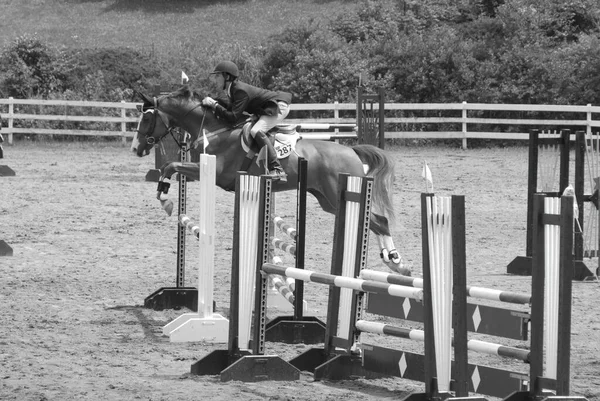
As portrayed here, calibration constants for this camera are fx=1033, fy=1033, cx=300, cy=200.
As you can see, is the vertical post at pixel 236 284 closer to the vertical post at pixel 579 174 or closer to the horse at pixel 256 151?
the horse at pixel 256 151

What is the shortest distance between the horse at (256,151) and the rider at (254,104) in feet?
0.56

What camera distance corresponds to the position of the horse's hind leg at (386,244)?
9938mm

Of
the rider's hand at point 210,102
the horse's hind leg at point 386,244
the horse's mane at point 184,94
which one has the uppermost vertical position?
the horse's mane at point 184,94

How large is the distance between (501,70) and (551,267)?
24771 millimetres

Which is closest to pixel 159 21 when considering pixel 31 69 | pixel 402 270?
pixel 31 69

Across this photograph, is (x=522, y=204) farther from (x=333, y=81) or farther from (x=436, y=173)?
(x=333, y=81)

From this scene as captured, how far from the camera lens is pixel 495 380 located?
5230 millimetres

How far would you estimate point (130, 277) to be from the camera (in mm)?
9977

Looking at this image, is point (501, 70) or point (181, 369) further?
point (501, 70)

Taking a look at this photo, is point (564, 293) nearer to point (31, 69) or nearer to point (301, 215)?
point (301, 215)

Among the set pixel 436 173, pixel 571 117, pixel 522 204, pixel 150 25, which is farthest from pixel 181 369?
pixel 150 25

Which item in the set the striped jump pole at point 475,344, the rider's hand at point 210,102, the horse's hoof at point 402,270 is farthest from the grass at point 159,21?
the striped jump pole at point 475,344

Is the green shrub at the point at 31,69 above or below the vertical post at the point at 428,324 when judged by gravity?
above

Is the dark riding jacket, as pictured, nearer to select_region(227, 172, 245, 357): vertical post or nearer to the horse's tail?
the horse's tail
